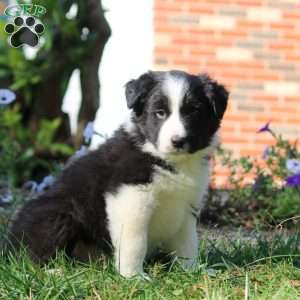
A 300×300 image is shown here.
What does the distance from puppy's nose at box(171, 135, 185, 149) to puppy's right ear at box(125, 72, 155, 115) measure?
1.16ft

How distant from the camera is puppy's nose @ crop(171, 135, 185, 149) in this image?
12.7 feet

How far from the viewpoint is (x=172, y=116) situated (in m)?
3.94

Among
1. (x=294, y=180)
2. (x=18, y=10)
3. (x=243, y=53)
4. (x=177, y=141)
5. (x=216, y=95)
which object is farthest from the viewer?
(x=243, y=53)

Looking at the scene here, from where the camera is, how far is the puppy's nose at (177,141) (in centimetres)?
386

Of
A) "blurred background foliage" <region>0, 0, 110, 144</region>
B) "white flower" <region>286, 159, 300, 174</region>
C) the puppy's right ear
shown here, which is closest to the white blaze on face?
the puppy's right ear

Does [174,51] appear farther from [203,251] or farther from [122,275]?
[122,275]

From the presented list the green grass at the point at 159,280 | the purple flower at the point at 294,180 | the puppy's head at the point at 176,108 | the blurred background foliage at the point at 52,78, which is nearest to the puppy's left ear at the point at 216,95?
the puppy's head at the point at 176,108

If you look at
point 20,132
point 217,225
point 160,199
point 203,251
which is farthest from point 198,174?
point 20,132

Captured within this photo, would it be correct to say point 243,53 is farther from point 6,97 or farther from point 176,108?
point 176,108

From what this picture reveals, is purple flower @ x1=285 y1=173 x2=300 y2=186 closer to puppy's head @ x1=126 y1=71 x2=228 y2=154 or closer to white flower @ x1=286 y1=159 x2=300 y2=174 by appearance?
white flower @ x1=286 y1=159 x2=300 y2=174

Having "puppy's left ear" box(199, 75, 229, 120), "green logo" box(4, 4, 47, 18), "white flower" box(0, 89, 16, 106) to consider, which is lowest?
"white flower" box(0, 89, 16, 106)

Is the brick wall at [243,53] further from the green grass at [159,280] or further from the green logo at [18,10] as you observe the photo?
the green grass at [159,280]

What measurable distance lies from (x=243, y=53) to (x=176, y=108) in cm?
572

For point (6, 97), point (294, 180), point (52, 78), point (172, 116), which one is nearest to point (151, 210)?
point (172, 116)
